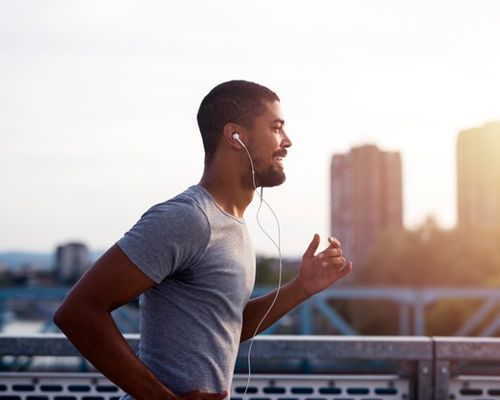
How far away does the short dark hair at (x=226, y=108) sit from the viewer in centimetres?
274

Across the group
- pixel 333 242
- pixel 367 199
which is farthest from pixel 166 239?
pixel 367 199

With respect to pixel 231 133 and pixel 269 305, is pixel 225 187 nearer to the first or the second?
pixel 231 133

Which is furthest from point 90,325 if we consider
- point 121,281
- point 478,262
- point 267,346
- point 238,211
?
point 478,262

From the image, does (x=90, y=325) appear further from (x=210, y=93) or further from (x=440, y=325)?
(x=440, y=325)

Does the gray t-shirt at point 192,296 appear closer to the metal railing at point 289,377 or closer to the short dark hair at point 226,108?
the short dark hair at point 226,108

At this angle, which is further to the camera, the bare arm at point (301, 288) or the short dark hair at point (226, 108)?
the bare arm at point (301, 288)

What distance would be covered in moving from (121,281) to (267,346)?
167 centimetres

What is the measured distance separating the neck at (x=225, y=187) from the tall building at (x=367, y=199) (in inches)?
3992

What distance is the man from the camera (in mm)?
2387

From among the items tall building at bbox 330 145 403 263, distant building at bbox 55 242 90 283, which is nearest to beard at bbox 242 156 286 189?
tall building at bbox 330 145 403 263

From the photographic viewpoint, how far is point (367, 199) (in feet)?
349

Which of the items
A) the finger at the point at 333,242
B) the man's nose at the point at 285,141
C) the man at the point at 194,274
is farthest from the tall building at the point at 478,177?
the man at the point at 194,274

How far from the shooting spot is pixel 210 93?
9.12 feet

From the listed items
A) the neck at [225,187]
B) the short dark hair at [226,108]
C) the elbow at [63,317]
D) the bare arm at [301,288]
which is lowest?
the elbow at [63,317]
